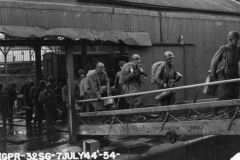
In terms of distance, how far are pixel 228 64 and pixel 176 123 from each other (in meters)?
1.63

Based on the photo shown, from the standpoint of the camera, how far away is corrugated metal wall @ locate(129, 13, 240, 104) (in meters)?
11.4

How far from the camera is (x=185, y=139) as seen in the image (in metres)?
10.6

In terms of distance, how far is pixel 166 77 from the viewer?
8.41 metres

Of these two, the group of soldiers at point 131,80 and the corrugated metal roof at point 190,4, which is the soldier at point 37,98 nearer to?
the group of soldiers at point 131,80

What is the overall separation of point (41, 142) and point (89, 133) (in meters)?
1.86

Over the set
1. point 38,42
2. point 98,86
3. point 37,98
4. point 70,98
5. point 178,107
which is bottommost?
point 37,98

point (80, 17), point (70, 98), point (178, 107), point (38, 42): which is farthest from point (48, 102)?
point (178, 107)

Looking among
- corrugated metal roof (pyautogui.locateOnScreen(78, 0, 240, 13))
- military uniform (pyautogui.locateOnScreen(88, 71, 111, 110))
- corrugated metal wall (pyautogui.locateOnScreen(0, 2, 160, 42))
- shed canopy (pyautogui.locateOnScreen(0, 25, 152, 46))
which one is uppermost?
corrugated metal roof (pyautogui.locateOnScreen(78, 0, 240, 13))

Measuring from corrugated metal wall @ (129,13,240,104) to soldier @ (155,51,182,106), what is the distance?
2625 millimetres

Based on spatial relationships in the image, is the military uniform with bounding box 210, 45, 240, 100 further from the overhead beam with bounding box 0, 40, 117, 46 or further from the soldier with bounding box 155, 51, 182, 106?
the overhead beam with bounding box 0, 40, 117, 46

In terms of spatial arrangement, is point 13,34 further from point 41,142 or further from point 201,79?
point 201,79

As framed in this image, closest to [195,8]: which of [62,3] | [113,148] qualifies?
[62,3]

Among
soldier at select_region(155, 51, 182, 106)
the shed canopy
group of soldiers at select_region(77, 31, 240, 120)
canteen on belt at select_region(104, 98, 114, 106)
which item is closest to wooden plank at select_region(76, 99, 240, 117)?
canteen on belt at select_region(104, 98, 114, 106)

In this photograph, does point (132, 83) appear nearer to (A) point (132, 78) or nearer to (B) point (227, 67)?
(A) point (132, 78)
